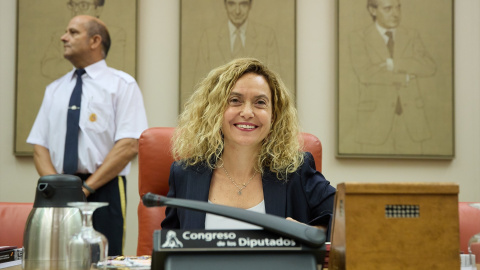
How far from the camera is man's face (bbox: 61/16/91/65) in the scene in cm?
336

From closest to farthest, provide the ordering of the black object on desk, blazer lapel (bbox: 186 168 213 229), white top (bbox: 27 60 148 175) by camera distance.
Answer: the black object on desk, blazer lapel (bbox: 186 168 213 229), white top (bbox: 27 60 148 175)

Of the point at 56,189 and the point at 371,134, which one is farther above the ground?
the point at 371,134

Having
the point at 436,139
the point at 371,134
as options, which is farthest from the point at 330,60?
the point at 436,139

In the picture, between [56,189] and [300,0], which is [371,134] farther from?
[56,189]

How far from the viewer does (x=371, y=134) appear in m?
3.83

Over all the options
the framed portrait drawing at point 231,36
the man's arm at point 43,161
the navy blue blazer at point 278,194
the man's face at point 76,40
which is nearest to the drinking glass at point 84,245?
the navy blue blazer at point 278,194

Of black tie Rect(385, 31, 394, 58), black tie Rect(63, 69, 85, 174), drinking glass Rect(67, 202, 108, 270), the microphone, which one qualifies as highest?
black tie Rect(385, 31, 394, 58)

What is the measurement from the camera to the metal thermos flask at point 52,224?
4.15 feet

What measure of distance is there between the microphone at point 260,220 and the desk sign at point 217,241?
16 millimetres

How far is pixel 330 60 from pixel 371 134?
0.57m

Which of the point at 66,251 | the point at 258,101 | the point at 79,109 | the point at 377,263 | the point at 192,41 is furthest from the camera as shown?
the point at 192,41

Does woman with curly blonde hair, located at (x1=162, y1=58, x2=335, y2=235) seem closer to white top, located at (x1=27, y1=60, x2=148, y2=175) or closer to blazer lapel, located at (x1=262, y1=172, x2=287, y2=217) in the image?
blazer lapel, located at (x1=262, y1=172, x2=287, y2=217)

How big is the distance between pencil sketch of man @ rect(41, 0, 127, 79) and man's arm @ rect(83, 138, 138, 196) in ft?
2.63

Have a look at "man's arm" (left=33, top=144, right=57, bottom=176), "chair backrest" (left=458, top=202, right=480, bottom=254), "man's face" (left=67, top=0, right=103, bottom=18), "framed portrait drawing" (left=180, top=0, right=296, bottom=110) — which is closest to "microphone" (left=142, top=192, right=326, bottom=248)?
"chair backrest" (left=458, top=202, right=480, bottom=254)
